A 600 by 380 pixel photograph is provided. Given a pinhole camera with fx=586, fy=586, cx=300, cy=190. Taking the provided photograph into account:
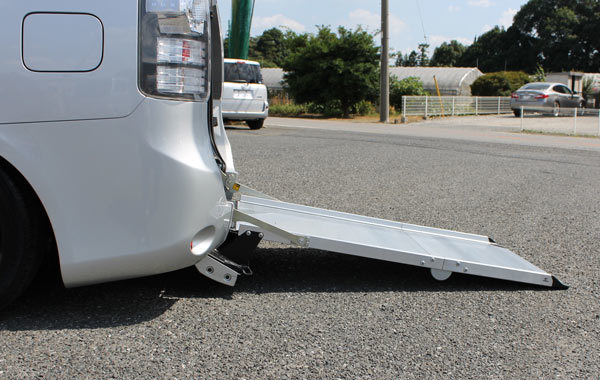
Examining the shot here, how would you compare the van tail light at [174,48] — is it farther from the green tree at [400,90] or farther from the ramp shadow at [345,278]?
the green tree at [400,90]

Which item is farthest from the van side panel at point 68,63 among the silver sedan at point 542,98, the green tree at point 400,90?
the green tree at point 400,90

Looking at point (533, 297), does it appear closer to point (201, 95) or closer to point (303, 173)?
point (201, 95)

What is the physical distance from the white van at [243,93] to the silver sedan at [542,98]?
15.0 meters

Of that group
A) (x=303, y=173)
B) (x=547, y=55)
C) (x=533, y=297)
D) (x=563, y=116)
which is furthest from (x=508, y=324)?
(x=547, y=55)

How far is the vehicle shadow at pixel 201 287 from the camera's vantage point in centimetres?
275

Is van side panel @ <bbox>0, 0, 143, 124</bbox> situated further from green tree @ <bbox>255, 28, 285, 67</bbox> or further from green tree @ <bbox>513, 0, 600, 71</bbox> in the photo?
green tree @ <bbox>513, 0, 600, 71</bbox>

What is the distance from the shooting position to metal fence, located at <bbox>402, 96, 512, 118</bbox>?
85.0 ft

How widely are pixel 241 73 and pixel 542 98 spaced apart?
15755mm

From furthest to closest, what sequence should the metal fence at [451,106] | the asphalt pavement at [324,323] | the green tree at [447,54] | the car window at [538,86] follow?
the green tree at [447,54] < the car window at [538,86] < the metal fence at [451,106] < the asphalt pavement at [324,323]

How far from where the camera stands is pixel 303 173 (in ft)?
25.9

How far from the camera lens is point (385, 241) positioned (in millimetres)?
3365

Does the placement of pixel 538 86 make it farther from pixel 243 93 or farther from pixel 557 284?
pixel 557 284

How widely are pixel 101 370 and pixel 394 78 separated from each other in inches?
1177

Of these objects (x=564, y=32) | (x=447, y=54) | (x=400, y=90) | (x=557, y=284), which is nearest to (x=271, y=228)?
(x=557, y=284)
